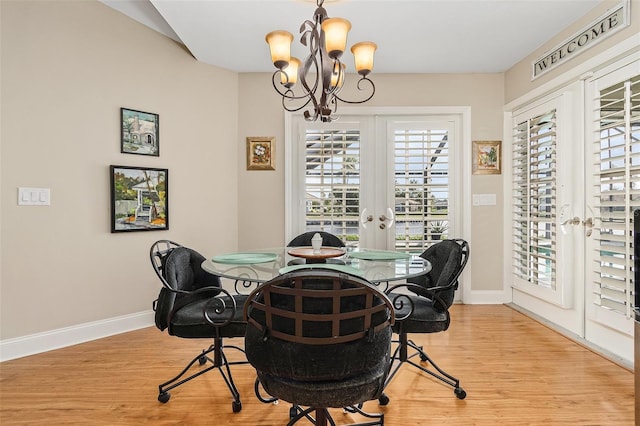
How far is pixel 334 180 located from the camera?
12.5 feet

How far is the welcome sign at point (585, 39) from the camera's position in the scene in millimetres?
2350

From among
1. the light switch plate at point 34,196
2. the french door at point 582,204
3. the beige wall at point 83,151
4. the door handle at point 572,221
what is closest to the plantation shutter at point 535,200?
the french door at point 582,204

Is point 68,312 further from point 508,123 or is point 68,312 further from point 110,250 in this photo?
point 508,123

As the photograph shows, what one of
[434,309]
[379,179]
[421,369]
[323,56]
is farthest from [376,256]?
[379,179]

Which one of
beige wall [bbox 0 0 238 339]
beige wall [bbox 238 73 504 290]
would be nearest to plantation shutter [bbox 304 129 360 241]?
beige wall [bbox 238 73 504 290]

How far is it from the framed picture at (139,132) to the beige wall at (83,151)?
6cm

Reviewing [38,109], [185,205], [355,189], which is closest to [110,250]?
[185,205]

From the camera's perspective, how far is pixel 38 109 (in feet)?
8.52

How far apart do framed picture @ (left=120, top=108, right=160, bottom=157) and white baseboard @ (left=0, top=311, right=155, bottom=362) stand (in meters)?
1.49

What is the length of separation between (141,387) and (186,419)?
0.51 meters

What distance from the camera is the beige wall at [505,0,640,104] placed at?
2289mm

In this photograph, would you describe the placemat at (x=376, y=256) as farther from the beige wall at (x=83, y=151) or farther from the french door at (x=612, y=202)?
the beige wall at (x=83, y=151)

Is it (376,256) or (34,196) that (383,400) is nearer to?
(376,256)

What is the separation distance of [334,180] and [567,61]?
230cm
